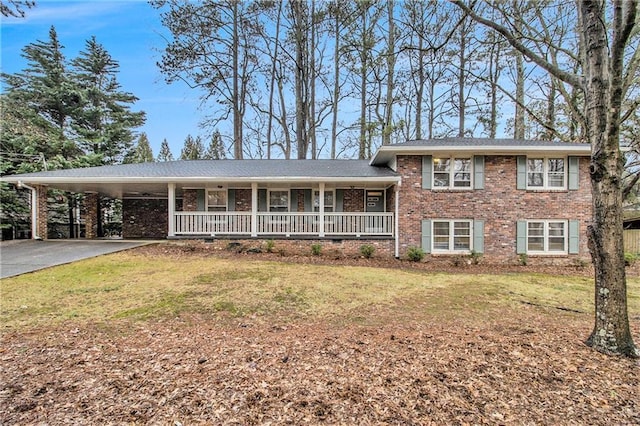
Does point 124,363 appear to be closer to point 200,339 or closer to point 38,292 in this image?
point 200,339

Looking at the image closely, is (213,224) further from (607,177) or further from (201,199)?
(607,177)

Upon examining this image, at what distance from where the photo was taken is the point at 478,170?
1126cm

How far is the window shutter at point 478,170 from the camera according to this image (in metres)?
11.2

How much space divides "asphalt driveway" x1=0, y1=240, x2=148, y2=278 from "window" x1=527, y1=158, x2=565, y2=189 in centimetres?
1575

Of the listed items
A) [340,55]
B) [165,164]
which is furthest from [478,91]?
[165,164]

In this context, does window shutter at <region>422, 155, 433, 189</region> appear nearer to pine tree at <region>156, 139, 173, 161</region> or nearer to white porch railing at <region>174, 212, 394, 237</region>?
white porch railing at <region>174, 212, 394, 237</region>

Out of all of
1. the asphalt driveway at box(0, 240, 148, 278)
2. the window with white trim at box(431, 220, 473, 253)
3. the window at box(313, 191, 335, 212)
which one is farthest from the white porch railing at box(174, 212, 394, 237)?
the asphalt driveway at box(0, 240, 148, 278)

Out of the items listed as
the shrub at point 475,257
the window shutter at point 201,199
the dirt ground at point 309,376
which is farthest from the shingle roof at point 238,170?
the dirt ground at point 309,376

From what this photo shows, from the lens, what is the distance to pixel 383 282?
7477 millimetres

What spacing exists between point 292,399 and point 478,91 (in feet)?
73.8

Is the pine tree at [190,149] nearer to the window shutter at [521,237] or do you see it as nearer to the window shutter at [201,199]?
the window shutter at [201,199]

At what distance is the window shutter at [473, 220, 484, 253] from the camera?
36.8 ft

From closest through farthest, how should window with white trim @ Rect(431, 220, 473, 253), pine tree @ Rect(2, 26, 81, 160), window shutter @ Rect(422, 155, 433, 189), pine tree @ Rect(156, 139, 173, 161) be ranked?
window shutter @ Rect(422, 155, 433, 189), window with white trim @ Rect(431, 220, 473, 253), pine tree @ Rect(2, 26, 81, 160), pine tree @ Rect(156, 139, 173, 161)

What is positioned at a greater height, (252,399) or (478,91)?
(478,91)
